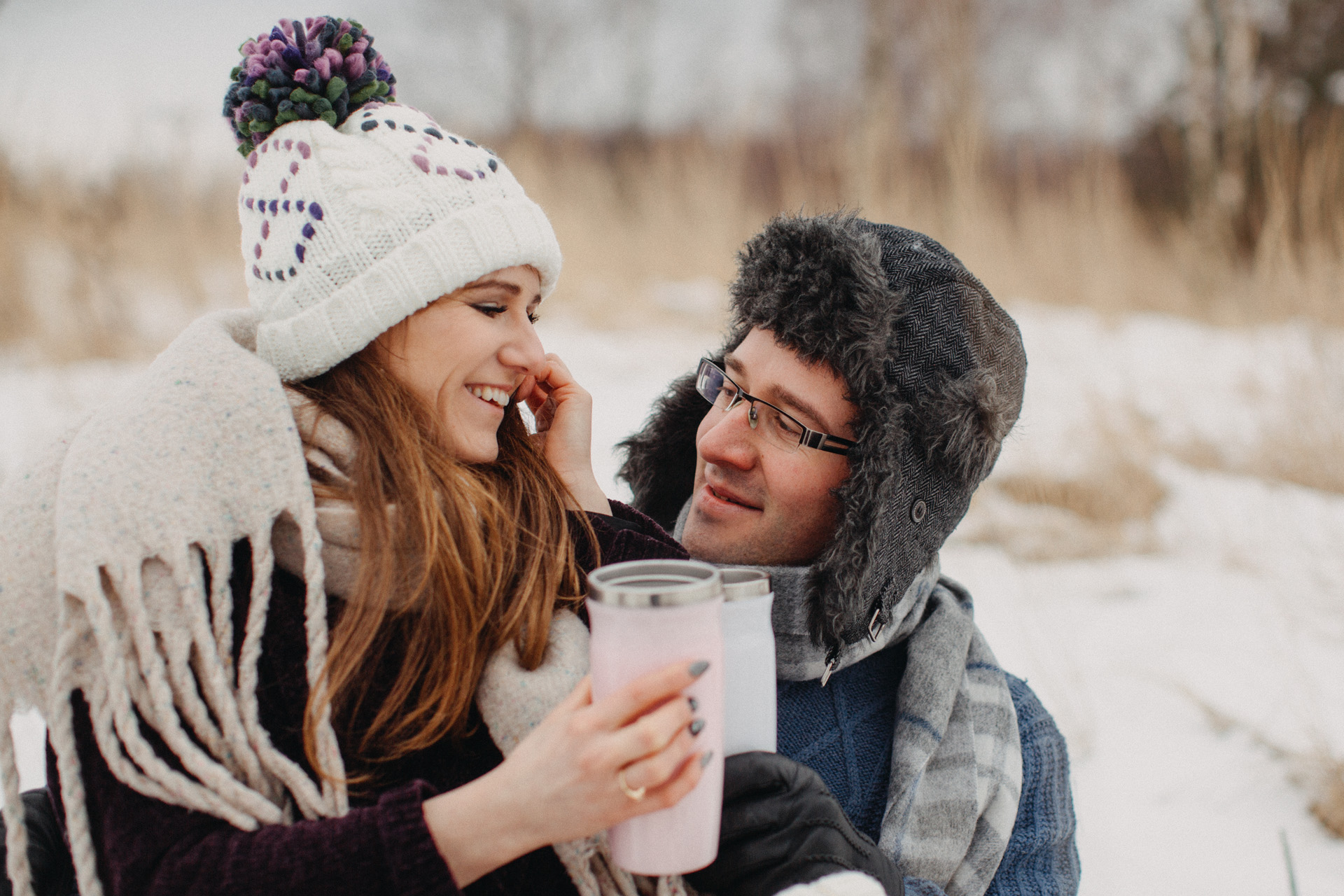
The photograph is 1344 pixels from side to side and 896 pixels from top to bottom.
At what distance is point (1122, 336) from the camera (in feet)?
18.4

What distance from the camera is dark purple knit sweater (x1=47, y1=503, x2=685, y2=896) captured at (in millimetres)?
1145

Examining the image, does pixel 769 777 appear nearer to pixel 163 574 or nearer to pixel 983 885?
pixel 983 885

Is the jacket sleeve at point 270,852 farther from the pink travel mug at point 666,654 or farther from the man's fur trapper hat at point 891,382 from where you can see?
Answer: the man's fur trapper hat at point 891,382

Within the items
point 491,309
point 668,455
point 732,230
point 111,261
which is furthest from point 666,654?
point 732,230

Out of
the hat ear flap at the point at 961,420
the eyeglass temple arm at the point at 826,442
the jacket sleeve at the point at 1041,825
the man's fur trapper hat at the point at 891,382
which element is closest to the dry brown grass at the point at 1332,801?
the jacket sleeve at the point at 1041,825

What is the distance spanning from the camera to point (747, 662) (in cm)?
124

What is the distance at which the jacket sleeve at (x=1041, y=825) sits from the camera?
182 cm

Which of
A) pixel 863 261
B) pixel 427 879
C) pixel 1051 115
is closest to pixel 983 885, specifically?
pixel 427 879

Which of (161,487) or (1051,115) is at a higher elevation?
(1051,115)

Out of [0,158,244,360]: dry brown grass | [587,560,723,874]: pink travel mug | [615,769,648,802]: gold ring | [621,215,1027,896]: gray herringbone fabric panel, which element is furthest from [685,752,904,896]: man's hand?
[0,158,244,360]: dry brown grass

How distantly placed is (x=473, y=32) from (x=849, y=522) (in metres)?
11.5

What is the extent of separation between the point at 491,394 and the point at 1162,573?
142 inches

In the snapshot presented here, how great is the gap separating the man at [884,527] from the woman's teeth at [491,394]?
54 centimetres

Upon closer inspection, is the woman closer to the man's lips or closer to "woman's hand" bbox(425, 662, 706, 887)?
"woman's hand" bbox(425, 662, 706, 887)
